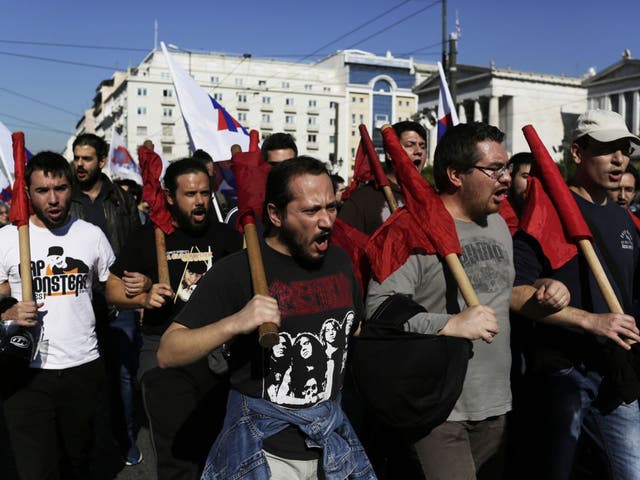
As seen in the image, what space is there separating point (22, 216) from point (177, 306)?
36.6 inches

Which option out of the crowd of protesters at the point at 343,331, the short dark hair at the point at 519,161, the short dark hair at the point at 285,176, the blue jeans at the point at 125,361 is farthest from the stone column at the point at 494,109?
the short dark hair at the point at 285,176

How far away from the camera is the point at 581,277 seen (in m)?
3.21

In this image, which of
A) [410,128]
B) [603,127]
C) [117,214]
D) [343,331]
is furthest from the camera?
[117,214]

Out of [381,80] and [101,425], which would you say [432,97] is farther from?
[101,425]

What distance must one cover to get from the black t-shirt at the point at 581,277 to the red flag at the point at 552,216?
68 mm

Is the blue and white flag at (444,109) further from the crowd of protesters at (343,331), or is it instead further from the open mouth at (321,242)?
the open mouth at (321,242)

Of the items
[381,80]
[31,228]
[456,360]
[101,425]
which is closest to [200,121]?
[101,425]

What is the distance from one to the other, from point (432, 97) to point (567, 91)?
14.2 metres

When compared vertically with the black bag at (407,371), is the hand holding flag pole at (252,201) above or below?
above

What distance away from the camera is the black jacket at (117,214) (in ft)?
18.5

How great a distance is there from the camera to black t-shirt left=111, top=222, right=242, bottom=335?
3998 mm

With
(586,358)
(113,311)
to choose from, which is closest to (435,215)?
(586,358)

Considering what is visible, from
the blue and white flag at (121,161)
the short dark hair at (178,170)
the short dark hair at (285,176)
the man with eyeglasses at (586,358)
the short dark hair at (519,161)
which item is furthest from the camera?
the blue and white flag at (121,161)

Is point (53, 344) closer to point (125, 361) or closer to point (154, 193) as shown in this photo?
point (154, 193)
